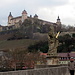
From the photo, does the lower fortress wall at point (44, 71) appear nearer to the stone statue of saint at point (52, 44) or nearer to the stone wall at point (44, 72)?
the stone wall at point (44, 72)

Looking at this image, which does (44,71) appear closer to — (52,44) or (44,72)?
(44,72)

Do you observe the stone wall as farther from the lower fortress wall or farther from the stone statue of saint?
the stone statue of saint

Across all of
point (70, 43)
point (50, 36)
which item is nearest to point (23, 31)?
point (70, 43)

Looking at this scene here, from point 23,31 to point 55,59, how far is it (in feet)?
524

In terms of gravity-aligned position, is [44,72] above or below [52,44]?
below

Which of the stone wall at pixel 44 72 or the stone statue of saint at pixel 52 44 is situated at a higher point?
the stone statue of saint at pixel 52 44

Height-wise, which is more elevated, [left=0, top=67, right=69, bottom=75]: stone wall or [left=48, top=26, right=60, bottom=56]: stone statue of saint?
[left=48, top=26, right=60, bottom=56]: stone statue of saint

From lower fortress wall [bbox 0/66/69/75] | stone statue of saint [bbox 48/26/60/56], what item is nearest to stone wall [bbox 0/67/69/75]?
lower fortress wall [bbox 0/66/69/75]

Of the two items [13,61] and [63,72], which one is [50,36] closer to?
[63,72]

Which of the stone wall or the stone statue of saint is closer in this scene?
the stone wall

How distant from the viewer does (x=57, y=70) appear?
43.4 feet

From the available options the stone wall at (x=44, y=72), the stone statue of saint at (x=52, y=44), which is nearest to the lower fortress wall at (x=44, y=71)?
the stone wall at (x=44, y=72)

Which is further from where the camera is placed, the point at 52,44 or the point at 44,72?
the point at 52,44

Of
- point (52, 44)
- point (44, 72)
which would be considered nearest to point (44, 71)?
point (44, 72)
